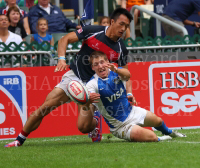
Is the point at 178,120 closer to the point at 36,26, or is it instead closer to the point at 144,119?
A: the point at 144,119

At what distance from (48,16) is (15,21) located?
1011 millimetres

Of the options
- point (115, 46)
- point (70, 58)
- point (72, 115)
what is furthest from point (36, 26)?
point (115, 46)

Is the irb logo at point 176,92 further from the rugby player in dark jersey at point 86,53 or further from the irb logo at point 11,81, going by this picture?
the irb logo at point 11,81

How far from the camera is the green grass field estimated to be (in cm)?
491

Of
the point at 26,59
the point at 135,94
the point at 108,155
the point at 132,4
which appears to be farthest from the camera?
the point at 132,4

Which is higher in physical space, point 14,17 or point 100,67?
point 14,17

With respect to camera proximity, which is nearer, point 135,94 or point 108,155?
point 108,155

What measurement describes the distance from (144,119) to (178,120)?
2346mm

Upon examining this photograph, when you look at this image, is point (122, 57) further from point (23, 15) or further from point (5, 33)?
point (23, 15)

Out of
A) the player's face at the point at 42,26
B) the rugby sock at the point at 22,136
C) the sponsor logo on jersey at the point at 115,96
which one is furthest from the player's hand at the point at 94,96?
the player's face at the point at 42,26

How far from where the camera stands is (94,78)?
655cm

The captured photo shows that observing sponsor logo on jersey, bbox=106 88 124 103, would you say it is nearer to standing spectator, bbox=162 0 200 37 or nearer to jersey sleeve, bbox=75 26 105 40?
jersey sleeve, bbox=75 26 105 40

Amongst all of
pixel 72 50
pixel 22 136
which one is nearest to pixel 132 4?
pixel 72 50

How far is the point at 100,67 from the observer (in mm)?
6402
